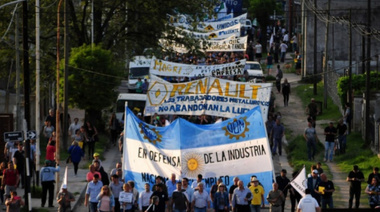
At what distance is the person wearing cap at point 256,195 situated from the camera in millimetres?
25938

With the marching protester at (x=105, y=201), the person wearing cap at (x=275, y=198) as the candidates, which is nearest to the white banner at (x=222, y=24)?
the person wearing cap at (x=275, y=198)

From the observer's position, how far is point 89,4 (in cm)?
4759

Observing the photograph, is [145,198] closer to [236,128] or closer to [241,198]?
[241,198]

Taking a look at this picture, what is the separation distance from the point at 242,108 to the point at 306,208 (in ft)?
39.9

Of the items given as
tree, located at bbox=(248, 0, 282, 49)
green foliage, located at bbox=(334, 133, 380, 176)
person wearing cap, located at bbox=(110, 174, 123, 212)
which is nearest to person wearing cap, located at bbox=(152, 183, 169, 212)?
person wearing cap, located at bbox=(110, 174, 123, 212)

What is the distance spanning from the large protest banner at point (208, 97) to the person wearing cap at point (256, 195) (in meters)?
9.45

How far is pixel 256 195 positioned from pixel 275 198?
1.53 ft

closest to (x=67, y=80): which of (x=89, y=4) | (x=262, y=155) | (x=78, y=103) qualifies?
(x=78, y=103)

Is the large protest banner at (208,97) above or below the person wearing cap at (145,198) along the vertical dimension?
above

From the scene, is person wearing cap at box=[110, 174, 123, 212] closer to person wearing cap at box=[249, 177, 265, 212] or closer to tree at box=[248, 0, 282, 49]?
person wearing cap at box=[249, 177, 265, 212]

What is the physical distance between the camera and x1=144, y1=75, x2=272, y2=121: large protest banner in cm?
3619

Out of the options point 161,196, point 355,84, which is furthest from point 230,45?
point 161,196

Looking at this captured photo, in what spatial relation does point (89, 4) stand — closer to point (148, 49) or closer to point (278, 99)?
point (148, 49)

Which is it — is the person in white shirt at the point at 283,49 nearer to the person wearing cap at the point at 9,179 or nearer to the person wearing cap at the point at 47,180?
the person wearing cap at the point at 47,180
